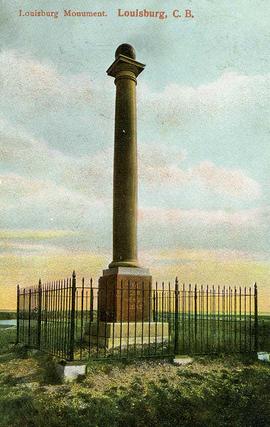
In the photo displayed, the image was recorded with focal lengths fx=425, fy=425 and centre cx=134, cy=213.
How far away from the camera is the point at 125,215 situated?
11016 millimetres

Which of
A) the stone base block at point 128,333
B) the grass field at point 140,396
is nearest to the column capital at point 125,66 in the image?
the stone base block at point 128,333

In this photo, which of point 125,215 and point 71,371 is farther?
point 125,215

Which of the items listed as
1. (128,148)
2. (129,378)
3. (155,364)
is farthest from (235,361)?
(128,148)

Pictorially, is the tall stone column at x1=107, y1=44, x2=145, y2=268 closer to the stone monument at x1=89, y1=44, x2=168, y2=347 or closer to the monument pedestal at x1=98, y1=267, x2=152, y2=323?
the stone monument at x1=89, y1=44, x2=168, y2=347

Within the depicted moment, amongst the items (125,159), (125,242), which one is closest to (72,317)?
(125,242)

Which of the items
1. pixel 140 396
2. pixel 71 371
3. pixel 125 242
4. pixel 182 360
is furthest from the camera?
pixel 125 242

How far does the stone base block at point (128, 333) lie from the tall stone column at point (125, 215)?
297mm

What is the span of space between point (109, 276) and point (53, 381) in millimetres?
3448

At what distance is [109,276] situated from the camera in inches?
426

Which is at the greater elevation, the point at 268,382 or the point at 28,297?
the point at 28,297

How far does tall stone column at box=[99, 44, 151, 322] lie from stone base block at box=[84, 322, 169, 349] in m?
0.30

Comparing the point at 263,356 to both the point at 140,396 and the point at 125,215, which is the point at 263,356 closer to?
the point at 140,396

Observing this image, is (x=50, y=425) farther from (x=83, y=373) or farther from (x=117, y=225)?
(x=117, y=225)

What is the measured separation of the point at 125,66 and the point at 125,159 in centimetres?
260
